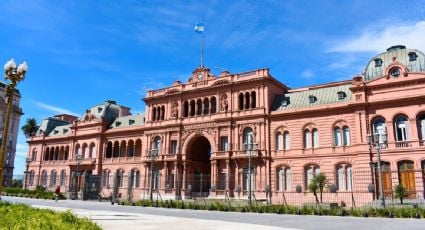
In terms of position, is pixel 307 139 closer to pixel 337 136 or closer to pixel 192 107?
pixel 337 136

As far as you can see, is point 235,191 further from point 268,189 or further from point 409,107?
point 409,107

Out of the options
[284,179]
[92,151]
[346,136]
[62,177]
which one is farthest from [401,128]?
[62,177]

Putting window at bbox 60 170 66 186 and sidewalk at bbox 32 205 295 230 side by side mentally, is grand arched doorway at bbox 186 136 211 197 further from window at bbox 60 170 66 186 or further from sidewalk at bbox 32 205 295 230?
sidewalk at bbox 32 205 295 230

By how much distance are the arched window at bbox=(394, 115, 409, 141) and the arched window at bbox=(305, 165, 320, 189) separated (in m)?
8.64

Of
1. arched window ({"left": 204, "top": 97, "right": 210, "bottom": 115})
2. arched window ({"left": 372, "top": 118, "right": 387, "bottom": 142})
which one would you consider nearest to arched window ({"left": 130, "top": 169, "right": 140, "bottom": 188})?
arched window ({"left": 204, "top": 97, "right": 210, "bottom": 115})

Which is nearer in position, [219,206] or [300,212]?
[300,212]

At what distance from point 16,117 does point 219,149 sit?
75.2 m

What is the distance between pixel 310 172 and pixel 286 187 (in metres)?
3.19

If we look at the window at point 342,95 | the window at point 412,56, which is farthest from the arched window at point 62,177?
the window at point 412,56

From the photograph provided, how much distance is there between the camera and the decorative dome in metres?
35.4

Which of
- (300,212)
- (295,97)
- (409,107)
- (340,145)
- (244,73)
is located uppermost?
(244,73)

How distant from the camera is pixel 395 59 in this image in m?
36.2

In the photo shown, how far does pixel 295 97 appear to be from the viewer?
44188mm

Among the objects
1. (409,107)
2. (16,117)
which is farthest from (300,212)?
(16,117)
